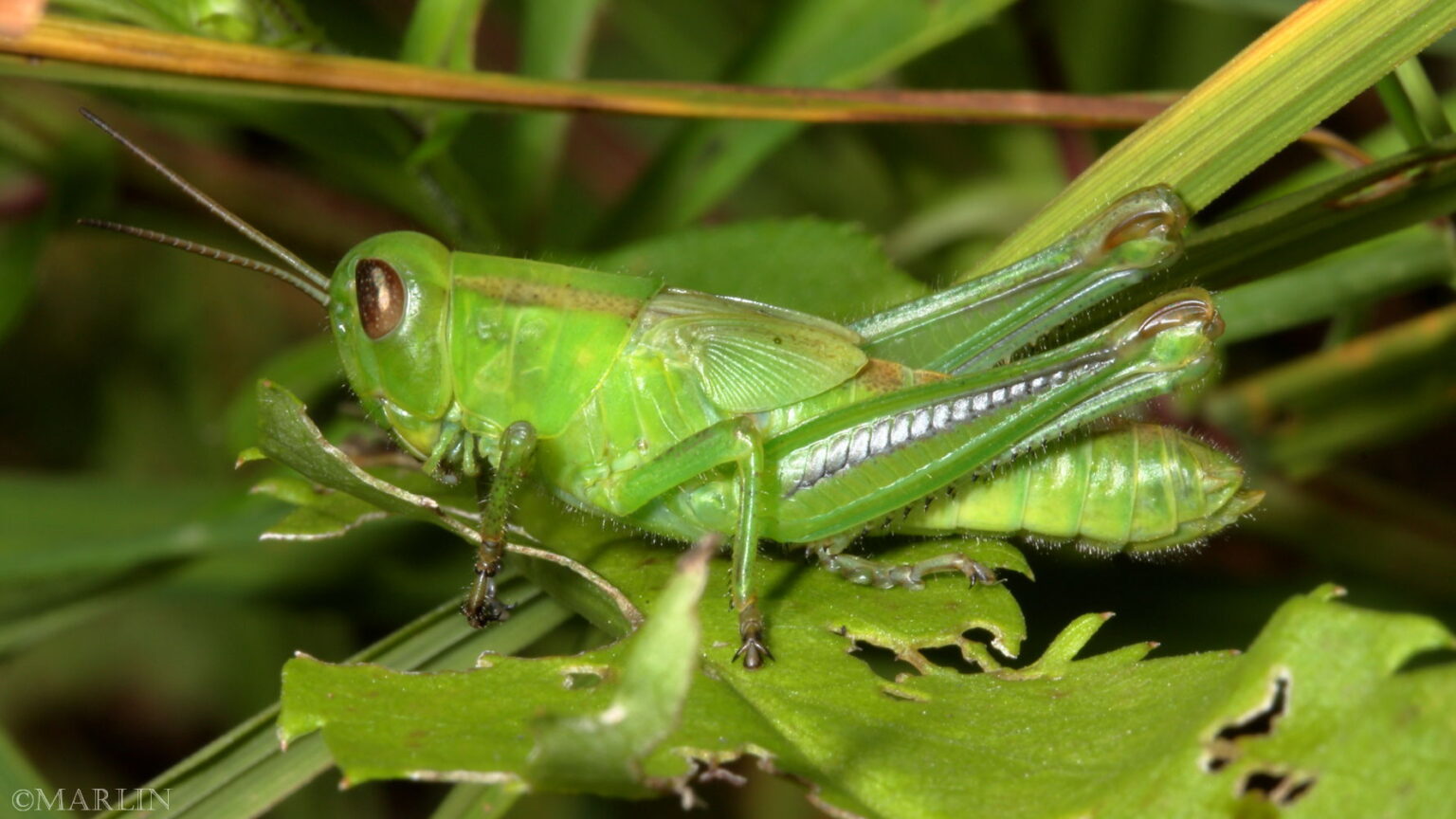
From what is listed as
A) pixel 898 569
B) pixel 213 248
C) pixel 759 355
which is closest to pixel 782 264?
pixel 759 355

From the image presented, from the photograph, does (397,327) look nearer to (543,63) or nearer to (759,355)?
(759,355)

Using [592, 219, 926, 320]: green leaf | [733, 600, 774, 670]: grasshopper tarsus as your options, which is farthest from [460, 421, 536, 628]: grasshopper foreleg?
[592, 219, 926, 320]: green leaf

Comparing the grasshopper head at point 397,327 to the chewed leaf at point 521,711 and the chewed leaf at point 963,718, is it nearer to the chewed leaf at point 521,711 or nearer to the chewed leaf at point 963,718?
the chewed leaf at point 963,718

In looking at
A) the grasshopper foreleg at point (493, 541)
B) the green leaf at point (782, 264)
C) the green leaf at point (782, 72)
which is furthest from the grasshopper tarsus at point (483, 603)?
the green leaf at point (782, 72)

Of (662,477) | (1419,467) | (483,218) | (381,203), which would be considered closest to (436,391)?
(662,477)

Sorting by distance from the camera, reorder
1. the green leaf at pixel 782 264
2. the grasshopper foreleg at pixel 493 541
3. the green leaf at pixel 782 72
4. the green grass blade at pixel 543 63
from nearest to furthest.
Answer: the grasshopper foreleg at pixel 493 541, the green leaf at pixel 782 264, the green leaf at pixel 782 72, the green grass blade at pixel 543 63

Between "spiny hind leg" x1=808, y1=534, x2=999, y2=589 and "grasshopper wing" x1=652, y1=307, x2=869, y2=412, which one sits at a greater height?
"grasshopper wing" x1=652, y1=307, x2=869, y2=412

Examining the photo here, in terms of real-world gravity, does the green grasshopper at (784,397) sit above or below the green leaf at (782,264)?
below

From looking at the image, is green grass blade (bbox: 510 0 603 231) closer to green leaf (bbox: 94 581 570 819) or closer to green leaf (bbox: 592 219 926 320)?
green leaf (bbox: 592 219 926 320)
